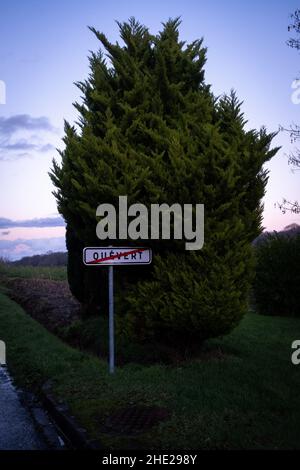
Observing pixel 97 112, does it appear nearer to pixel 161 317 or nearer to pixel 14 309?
pixel 161 317

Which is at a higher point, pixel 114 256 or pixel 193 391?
pixel 114 256

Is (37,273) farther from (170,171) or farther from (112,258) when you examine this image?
(170,171)

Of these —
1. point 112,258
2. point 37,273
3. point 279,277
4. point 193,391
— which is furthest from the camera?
point 37,273

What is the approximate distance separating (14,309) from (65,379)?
30.2 feet

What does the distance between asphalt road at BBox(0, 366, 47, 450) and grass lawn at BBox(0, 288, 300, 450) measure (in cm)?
48

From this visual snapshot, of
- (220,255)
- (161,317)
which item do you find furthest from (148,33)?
(161,317)

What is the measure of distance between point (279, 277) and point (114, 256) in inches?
409

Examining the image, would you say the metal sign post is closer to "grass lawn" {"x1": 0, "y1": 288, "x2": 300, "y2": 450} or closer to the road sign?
the road sign

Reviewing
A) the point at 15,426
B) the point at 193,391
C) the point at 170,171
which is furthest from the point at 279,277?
the point at 15,426

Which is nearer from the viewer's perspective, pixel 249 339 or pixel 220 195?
pixel 220 195

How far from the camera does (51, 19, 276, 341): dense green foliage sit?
7535 mm

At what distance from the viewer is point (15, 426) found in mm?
5824

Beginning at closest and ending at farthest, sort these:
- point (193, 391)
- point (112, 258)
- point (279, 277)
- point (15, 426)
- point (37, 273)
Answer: point (15, 426)
point (193, 391)
point (112, 258)
point (279, 277)
point (37, 273)
